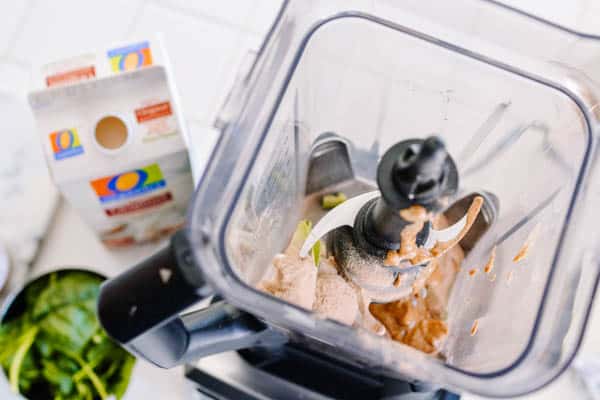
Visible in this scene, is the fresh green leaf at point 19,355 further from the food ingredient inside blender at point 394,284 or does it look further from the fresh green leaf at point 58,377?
the food ingredient inside blender at point 394,284

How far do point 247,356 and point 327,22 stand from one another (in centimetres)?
25

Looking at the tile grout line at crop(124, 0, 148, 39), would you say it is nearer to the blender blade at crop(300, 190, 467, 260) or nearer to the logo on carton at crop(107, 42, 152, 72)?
the logo on carton at crop(107, 42, 152, 72)

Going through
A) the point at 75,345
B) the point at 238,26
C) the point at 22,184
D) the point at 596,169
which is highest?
the point at 238,26

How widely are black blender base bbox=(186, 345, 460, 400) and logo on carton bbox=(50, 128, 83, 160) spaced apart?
192mm

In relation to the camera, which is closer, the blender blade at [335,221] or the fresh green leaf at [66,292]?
the blender blade at [335,221]

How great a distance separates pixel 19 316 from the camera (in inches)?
21.5

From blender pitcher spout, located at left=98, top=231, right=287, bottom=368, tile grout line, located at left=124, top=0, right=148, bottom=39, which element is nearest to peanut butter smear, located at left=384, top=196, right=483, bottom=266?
blender pitcher spout, located at left=98, top=231, right=287, bottom=368

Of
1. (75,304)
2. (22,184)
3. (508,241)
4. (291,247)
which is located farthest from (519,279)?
(22,184)

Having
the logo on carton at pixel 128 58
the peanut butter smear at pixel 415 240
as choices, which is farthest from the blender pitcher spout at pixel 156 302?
the logo on carton at pixel 128 58

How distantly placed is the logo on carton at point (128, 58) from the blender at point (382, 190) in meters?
0.14

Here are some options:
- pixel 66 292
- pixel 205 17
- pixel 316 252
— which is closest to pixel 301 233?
pixel 316 252

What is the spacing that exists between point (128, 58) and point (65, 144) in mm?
82

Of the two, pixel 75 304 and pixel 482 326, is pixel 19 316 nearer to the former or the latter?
pixel 75 304

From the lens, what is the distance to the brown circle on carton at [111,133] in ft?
1.54
